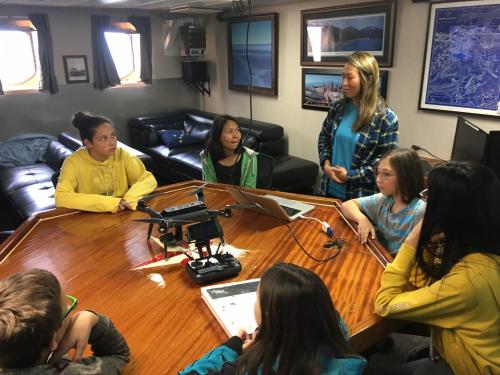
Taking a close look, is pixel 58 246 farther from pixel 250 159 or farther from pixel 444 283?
pixel 444 283

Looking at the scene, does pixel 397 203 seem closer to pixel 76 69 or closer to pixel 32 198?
pixel 32 198

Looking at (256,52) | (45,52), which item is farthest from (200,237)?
(45,52)

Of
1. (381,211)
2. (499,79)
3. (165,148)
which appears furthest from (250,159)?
(165,148)

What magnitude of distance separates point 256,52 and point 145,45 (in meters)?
1.73

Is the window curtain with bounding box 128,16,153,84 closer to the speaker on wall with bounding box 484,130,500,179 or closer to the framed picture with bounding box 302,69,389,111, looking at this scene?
the framed picture with bounding box 302,69,389,111

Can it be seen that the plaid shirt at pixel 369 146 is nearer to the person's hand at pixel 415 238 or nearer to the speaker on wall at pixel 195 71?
the person's hand at pixel 415 238

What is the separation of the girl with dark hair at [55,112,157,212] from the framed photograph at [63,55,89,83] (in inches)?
128

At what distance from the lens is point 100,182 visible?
2135 millimetres

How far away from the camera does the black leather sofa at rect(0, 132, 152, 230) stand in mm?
3477

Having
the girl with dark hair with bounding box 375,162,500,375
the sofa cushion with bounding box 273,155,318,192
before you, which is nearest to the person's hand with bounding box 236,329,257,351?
the girl with dark hair with bounding box 375,162,500,375

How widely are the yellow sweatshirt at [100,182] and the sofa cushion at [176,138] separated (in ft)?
9.59

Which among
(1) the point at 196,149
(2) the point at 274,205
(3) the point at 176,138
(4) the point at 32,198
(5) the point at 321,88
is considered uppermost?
(5) the point at 321,88

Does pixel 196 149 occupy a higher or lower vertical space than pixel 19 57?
lower

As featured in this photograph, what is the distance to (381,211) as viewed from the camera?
1.78m
